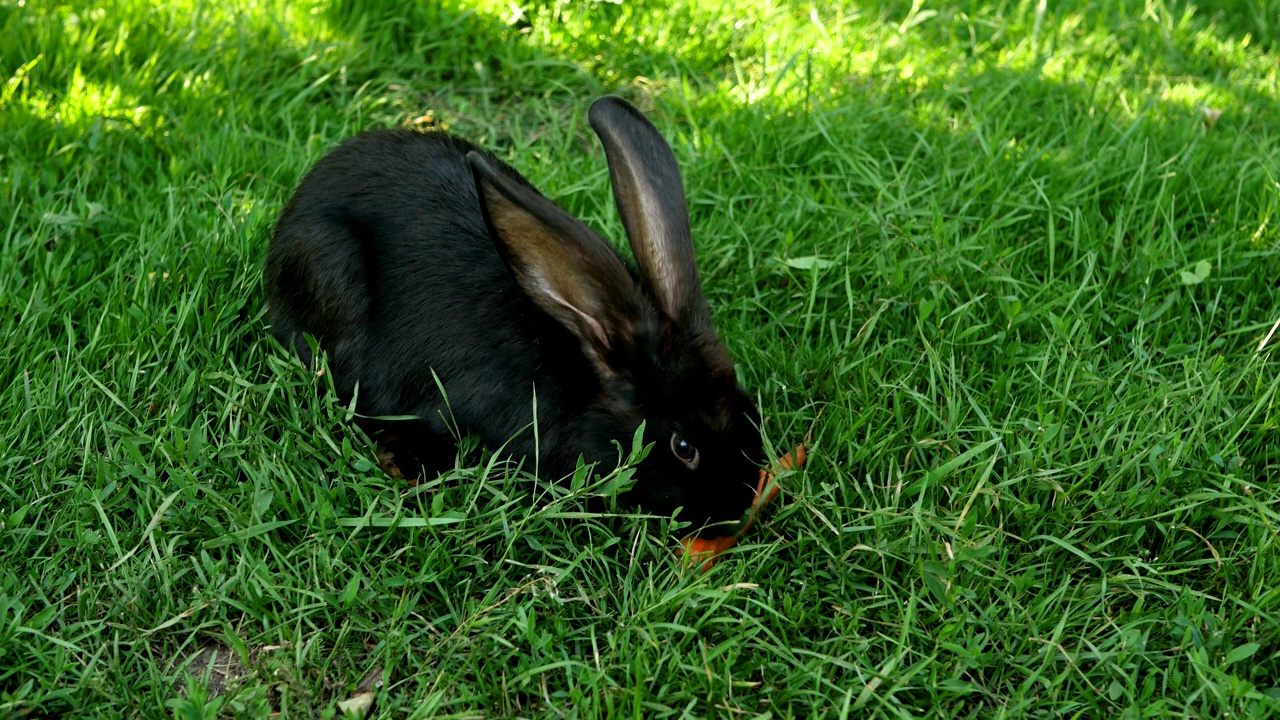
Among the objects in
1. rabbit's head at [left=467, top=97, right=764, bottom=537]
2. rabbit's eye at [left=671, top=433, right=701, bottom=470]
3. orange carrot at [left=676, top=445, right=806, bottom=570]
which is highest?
rabbit's head at [left=467, top=97, right=764, bottom=537]

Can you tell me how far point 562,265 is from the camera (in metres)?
3.24

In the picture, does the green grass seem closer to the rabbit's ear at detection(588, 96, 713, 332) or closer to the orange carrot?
the orange carrot

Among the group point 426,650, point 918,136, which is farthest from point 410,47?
point 426,650

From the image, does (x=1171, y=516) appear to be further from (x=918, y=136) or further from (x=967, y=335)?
(x=918, y=136)

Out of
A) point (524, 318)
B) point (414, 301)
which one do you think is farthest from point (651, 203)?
point (414, 301)

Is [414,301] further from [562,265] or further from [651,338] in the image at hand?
[651,338]

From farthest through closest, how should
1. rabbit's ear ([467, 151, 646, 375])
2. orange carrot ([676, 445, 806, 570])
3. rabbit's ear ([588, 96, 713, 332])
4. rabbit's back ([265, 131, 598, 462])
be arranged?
1. rabbit's back ([265, 131, 598, 462])
2. rabbit's ear ([588, 96, 713, 332])
3. orange carrot ([676, 445, 806, 570])
4. rabbit's ear ([467, 151, 646, 375])

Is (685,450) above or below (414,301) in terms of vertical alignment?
below

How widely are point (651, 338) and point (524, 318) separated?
16.7 inches

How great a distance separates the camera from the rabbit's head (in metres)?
3.28

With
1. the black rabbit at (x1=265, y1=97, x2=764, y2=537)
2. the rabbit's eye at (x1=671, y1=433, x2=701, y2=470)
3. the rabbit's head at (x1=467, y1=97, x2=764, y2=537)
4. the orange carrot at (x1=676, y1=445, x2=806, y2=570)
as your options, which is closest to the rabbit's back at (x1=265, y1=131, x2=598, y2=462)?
the black rabbit at (x1=265, y1=97, x2=764, y2=537)

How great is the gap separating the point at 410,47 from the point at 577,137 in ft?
2.87

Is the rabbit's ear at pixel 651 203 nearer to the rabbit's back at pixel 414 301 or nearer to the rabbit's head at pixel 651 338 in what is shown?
the rabbit's head at pixel 651 338

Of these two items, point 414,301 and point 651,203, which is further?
point 414,301
